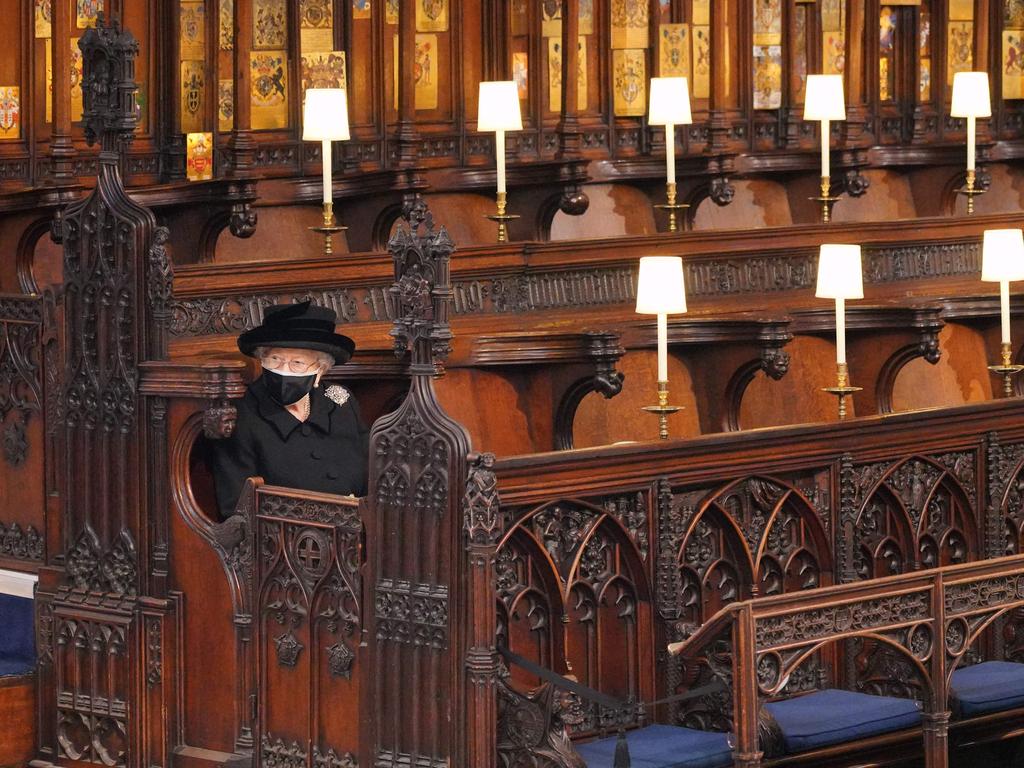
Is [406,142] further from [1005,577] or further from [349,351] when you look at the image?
[1005,577]

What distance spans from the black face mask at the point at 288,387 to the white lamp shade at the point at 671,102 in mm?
3909

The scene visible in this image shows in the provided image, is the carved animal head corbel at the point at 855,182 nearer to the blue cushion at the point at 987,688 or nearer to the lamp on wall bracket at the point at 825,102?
the lamp on wall bracket at the point at 825,102

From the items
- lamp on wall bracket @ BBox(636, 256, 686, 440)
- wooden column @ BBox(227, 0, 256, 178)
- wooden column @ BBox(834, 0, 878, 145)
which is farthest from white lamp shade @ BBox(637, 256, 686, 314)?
wooden column @ BBox(834, 0, 878, 145)

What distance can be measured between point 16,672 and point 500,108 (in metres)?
3.31

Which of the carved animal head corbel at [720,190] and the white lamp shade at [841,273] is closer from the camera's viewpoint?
the white lamp shade at [841,273]

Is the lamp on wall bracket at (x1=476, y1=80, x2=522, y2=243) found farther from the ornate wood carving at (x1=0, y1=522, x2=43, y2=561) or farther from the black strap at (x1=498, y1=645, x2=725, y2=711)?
the black strap at (x1=498, y1=645, x2=725, y2=711)

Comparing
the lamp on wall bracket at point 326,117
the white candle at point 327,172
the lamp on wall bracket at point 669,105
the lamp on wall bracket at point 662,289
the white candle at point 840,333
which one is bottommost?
the white candle at point 840,333

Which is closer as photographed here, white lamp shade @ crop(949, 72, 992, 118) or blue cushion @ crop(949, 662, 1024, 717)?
blue cushion @ crop(949, 662, 1024, 717)

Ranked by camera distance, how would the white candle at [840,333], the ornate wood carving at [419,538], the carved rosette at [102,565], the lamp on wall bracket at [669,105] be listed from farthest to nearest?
the lamp on wall bracket at [669,105]
the white candle at [840,333]
the carved rosette at [102,565]
the ornate wood carving at [419,538]

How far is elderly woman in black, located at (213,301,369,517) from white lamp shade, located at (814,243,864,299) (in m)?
1.95

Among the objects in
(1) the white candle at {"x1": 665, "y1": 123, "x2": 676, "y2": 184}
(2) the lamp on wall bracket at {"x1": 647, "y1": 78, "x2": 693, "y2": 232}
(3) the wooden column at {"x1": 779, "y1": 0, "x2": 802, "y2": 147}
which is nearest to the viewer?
(1) the white candle at {"x1": 665, "y1": 123, "x2": 676, "y2": 184}

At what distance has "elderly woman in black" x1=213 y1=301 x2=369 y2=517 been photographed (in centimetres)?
689

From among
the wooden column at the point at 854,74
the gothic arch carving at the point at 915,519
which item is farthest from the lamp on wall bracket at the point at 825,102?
the gothic arch carving at the point at 915,519

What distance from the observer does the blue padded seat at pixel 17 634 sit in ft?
24.1
